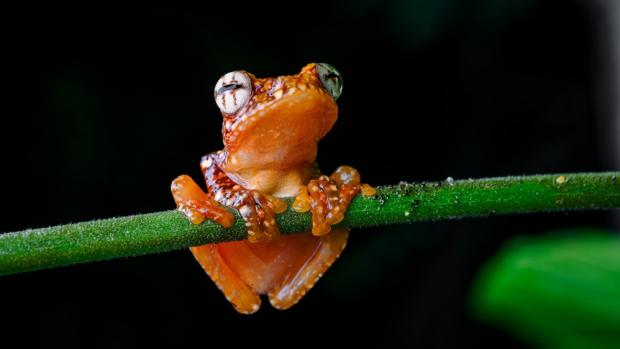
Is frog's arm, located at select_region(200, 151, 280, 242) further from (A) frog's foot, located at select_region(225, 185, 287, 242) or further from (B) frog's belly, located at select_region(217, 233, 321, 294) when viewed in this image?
(B) frog's belly, located at select_region(217, 233, 321, 294)

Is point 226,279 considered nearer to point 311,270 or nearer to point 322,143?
point 311,270

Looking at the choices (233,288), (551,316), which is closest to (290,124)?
(233,288)

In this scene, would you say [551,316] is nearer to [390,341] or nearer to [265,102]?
[265,102]

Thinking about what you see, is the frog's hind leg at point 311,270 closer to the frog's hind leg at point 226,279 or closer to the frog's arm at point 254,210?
the frog's hind leg at point 226,279

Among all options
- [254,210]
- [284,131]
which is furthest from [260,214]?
[284,131]

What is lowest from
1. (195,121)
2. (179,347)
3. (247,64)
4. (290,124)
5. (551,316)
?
(179,347)

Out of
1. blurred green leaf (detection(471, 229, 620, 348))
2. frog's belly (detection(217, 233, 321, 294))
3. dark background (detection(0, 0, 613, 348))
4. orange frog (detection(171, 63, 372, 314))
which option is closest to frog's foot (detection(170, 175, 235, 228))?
orange frog (detection(171, 63, 372, 314))
